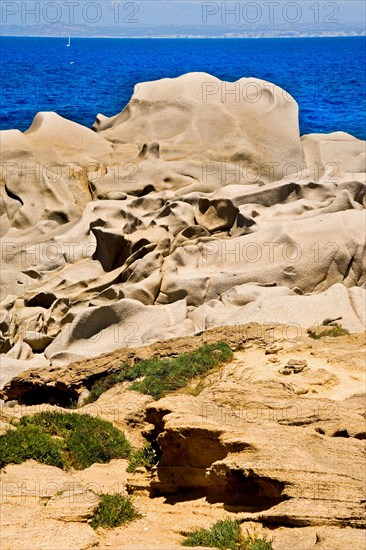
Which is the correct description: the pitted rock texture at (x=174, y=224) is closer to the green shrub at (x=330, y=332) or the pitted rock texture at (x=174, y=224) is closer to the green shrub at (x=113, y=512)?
the green shrub at (x=330, y=332)

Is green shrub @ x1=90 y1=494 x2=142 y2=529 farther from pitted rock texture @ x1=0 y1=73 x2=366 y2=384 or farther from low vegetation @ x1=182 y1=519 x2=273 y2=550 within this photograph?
pitted rock texture @ x1=0 y1=73 x2=366 y2=384

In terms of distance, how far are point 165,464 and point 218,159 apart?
14146mm

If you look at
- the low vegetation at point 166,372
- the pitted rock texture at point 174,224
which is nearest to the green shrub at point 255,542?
the low vegetation at point 166,372

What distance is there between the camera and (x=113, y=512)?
7.83m

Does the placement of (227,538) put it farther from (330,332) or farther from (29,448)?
(330,332)

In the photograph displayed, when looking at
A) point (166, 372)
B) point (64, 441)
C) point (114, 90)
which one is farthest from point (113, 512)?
point (114, 90)

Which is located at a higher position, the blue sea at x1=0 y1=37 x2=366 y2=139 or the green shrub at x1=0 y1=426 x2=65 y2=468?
the green shrub at x1=0 y1=426 x2=65 y2=468

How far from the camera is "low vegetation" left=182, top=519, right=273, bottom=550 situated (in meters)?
7.11

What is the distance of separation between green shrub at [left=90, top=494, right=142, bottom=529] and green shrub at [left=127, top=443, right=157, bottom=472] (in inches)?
41.2

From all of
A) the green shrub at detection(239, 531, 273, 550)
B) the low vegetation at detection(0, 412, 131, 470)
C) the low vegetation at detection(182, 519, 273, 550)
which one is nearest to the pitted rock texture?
the low vegetation at detection(0, 412, 131, 470)

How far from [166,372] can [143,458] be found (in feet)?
7.09

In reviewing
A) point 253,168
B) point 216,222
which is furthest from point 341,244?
point 253,168

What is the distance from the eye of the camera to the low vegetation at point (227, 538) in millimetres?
7109

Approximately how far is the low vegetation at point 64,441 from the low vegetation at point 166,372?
1.27 metres
